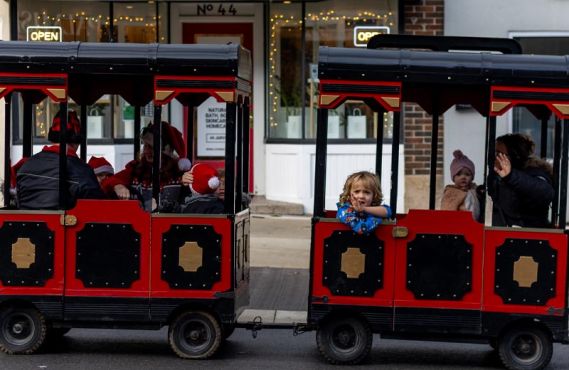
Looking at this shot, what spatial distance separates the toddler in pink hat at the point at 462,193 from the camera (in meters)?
8.23

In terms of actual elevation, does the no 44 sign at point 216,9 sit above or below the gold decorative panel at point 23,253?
above

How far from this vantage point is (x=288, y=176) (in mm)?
15320

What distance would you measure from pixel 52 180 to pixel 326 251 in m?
1.99

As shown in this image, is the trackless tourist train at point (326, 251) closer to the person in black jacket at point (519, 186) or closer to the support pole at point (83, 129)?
the person in black jacket at point (519, 186)

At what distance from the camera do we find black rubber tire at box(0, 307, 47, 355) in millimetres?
7984

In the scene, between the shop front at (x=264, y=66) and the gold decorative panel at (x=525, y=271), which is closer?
the gold decorative panel at (x=525, y=271)

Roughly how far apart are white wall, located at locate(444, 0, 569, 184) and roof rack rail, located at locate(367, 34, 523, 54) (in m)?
6.60

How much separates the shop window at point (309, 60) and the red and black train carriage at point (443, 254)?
287 inches

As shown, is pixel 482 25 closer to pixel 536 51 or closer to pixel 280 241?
pixel 536 51

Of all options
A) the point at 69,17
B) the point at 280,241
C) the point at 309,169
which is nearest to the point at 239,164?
the point at 280,241

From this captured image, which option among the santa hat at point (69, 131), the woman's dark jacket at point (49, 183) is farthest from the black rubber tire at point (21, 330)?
the santa hat at point (69, 131)

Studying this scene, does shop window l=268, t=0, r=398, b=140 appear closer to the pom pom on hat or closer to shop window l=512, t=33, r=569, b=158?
shop window l=512, t=33, r=569, b=158

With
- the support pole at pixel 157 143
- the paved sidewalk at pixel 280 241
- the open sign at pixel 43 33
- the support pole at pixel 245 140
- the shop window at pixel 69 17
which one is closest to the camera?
the support pole at pixel 157 143

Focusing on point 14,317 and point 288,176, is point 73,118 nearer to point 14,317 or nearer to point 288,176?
point 14,317
